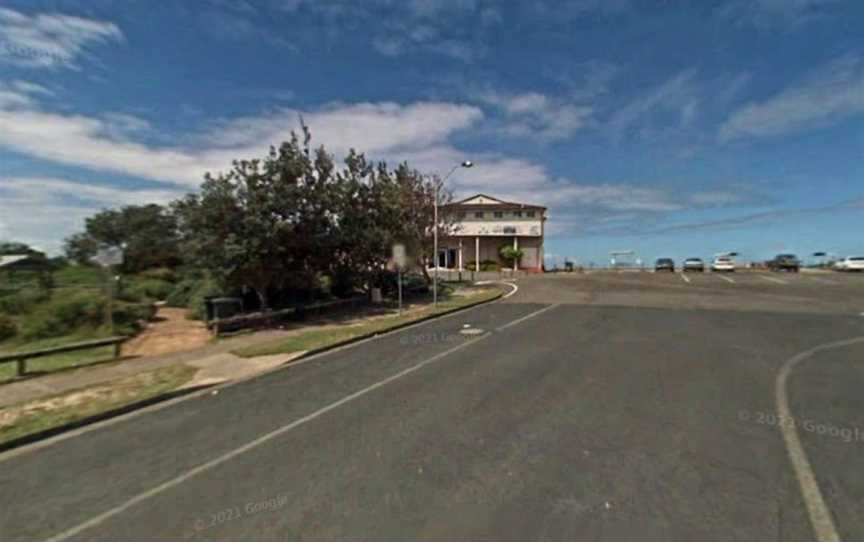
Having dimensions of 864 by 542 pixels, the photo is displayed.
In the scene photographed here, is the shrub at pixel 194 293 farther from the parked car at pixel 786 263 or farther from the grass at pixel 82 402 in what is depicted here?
the parked car at pixel 786 263

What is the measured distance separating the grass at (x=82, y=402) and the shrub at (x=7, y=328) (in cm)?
784

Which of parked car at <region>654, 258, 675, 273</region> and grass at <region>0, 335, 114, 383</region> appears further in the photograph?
parked car at <region>654, 258, 675, 273</region>

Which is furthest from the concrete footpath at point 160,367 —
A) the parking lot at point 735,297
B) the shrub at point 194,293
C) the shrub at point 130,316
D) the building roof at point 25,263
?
the parking lot at point 735,297

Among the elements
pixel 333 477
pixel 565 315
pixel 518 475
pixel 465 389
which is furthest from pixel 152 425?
pixel 565 315

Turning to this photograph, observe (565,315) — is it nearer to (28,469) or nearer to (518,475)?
(518,475)

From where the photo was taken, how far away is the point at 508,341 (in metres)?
10.8

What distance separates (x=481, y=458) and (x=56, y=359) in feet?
36.6

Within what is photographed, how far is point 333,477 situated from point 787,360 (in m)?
8.79

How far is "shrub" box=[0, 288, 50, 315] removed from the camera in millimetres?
14477

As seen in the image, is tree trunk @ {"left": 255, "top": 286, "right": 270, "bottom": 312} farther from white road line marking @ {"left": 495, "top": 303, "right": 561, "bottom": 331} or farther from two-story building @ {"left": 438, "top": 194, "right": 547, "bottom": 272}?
two-story building @ {"left": 438, "top": 194, "right": 547, "bottom": 272}

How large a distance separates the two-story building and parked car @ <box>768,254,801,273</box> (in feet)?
77.7

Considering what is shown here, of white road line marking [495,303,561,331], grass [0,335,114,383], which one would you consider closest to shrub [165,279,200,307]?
grass [0,335,114,383]

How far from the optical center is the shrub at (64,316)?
1334cm
